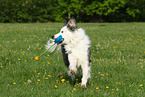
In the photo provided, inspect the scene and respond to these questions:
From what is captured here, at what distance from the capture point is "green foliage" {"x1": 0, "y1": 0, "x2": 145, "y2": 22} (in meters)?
31.0

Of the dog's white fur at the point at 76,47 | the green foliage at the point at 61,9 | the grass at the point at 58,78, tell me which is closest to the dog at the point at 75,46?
the dog's white fur at the point at 76,47

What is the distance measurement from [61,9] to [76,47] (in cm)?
3066

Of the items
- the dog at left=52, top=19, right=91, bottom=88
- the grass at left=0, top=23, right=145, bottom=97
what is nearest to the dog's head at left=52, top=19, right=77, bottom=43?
the dog at left=52, top=19, right=91, bottom=88

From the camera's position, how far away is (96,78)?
206 inches

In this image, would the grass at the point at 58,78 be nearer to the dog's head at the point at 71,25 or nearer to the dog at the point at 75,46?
the dog at the point at 75,46

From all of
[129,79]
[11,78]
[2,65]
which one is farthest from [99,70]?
[2,65]

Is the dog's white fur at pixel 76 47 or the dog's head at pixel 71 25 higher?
the dog's head at pixel 71 25

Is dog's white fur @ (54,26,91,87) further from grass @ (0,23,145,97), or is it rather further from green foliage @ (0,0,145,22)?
green foliage @ (0,0,145,22)

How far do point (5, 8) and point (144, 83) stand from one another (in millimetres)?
29333

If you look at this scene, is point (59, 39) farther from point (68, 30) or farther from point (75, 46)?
point (75, 46)

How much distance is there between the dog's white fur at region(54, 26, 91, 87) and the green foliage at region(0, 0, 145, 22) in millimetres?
27077

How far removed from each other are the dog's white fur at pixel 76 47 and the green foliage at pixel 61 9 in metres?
27.1

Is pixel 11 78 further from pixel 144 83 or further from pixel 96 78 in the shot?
pixel 144 83

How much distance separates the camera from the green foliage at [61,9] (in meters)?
31.0
